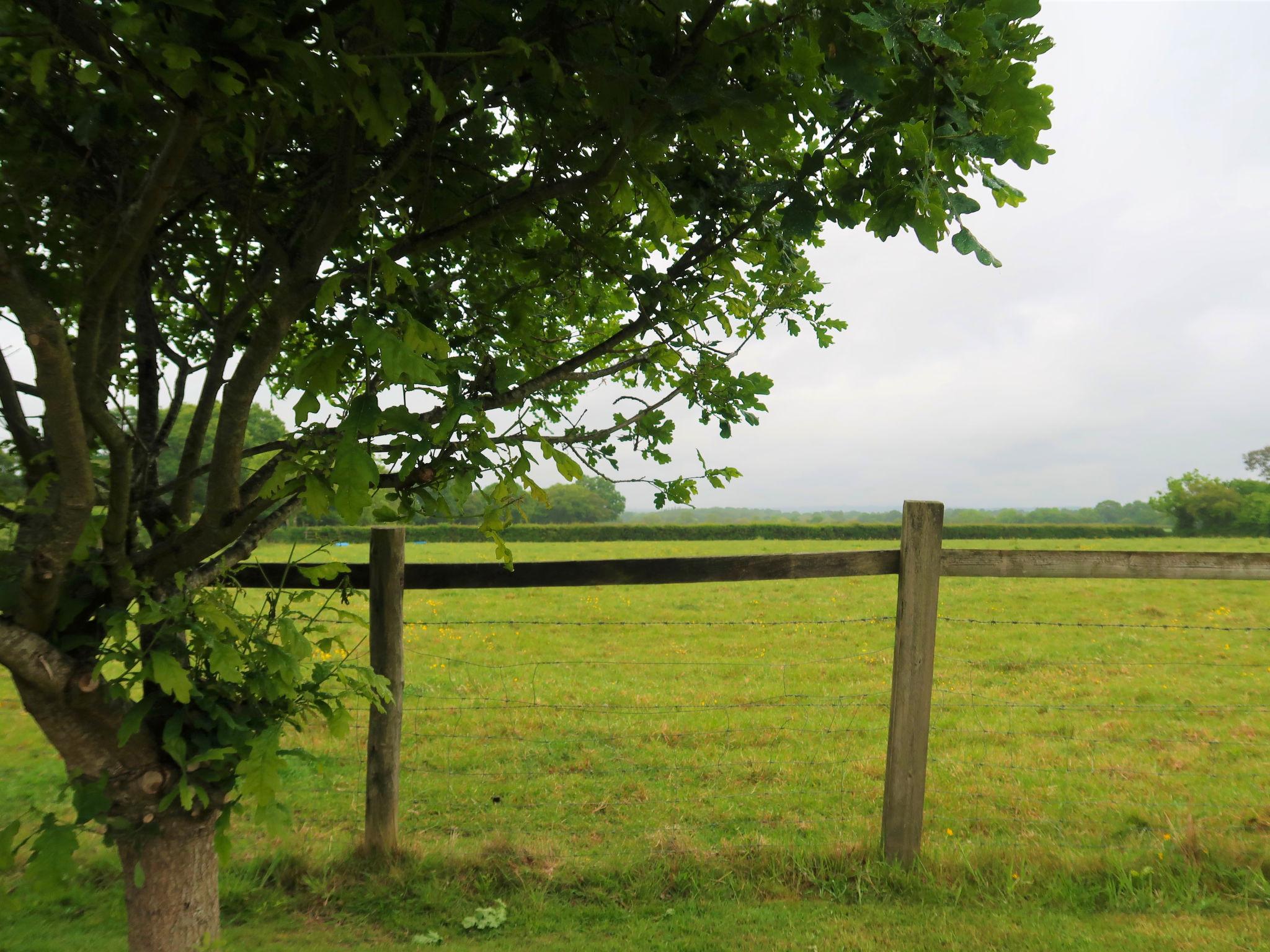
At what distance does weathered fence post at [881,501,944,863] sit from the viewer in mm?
4168

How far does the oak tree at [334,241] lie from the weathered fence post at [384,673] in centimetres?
97

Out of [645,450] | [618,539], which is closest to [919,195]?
[645,450]

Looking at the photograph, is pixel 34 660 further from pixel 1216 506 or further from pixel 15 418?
pixel 1216 506

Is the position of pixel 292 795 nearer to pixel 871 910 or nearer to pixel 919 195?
pixel 871 910

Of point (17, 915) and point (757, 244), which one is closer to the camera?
point (757, 244)

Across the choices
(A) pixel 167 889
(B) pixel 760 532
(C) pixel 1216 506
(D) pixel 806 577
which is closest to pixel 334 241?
(A) pixel 167 889

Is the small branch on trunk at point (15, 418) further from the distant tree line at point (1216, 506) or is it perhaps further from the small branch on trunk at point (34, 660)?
the distant tree line at point (1216, 506)

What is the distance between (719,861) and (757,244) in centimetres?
316

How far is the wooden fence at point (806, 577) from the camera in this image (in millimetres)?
4129

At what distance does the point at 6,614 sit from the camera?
2.49 m

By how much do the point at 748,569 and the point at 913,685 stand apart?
109 centimetres

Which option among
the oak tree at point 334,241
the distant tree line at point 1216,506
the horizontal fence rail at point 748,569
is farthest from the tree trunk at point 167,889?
the distant tree line at point 1216,506

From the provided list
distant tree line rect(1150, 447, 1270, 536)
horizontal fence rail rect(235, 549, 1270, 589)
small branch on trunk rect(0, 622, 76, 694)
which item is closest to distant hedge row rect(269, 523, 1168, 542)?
distant tree line rect(1150, 447, 1270, 536)

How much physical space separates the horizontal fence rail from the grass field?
16.5 inches
